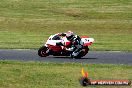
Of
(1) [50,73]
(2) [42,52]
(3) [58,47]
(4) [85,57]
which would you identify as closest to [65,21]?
(4) [85,57]

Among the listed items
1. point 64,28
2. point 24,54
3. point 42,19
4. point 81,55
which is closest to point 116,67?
point 81,55

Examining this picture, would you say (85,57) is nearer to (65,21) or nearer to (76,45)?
(76,45)

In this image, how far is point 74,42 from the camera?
28703 mm

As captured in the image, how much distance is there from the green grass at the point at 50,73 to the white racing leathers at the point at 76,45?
3.40m

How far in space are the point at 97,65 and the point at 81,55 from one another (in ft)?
13.2

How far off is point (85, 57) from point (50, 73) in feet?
24.8

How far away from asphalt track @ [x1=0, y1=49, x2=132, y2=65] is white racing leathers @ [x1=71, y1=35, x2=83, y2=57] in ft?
1.58

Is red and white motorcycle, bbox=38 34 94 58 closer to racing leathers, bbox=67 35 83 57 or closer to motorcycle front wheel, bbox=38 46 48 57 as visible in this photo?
motorcycle front wheel, bbox=38 46 48 57

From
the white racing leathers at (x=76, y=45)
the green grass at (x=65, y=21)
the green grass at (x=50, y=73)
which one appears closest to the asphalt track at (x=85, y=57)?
the white racing leathers at (x=76, y=45)

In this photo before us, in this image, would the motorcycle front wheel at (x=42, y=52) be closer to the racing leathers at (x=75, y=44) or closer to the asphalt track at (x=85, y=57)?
the asphalt track at (x=85, y=57)

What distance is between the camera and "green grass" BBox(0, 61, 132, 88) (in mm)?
19453

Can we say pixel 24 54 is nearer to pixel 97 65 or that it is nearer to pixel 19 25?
pixel 97 65

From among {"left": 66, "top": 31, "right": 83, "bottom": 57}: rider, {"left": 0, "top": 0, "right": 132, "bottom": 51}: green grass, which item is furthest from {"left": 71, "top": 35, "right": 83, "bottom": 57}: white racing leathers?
{"left": 0, "top": 0, "right": 132, "bottom": 51}: green grass

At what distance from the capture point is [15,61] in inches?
1038
